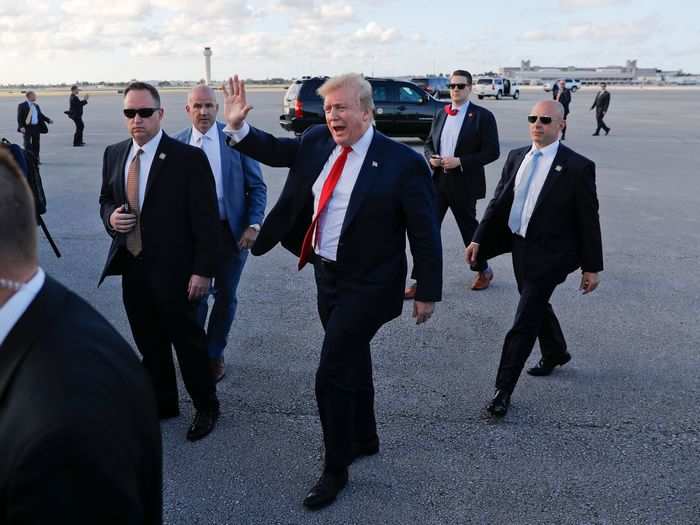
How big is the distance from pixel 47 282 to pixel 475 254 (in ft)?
11.4

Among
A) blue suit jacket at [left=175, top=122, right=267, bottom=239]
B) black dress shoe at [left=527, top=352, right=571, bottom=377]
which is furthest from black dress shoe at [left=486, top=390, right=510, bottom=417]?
blue suit jacket at [left=175, top=122, right=267, bottom=239]

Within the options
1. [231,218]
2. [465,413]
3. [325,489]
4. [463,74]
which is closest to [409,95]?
[463,74]

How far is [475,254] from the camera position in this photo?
4508 millimetres

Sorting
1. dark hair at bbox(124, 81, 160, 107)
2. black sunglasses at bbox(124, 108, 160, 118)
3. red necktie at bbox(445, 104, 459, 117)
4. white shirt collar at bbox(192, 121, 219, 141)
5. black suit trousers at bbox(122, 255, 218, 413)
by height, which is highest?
dark hair at bbox(124, 81, 160, 107)

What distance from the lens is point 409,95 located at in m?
19.1

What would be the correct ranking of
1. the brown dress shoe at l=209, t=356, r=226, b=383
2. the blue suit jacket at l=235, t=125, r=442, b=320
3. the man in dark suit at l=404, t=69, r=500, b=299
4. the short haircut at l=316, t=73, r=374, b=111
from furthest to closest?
1. the man in dark suit at l=404, t=69, r=500, b=299
2. the brown dress shoe at l=209, t=356, r=226, b=383
3. the blue suit jacket at l=235, t=125, r=442, b=320
4. the short haircut at l=316, t=73, r=374, b=111

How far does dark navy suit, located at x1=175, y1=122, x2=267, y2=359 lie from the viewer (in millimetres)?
4375

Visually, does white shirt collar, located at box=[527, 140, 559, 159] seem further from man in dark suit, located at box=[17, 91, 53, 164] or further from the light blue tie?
man in dark suit, located at box=[17, 91, 53, 164]

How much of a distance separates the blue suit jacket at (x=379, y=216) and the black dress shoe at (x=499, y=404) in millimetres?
1104

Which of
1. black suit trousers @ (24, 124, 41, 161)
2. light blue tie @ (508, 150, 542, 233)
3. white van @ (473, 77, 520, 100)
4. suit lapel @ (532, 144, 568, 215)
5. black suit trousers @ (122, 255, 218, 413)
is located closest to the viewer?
black suit trousers @ (122, 255, 218, 413)

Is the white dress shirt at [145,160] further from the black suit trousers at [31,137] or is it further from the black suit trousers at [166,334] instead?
the black suit trousers at [31,137]

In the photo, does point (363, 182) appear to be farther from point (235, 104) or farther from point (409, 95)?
point (409, 95)

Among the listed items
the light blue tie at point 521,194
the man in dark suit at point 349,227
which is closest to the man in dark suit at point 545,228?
the light blue tie at point 521,194

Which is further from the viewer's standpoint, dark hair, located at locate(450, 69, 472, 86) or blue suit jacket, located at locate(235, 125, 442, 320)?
dark hair, located at locate(450, 69, 472, 86)
